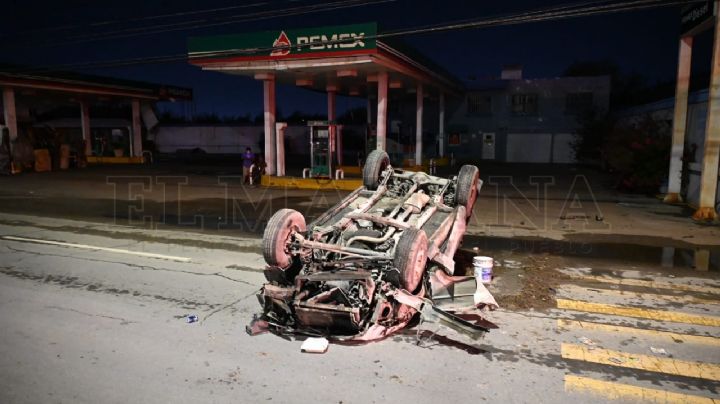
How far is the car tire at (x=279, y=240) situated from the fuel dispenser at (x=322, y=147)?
1352 cm

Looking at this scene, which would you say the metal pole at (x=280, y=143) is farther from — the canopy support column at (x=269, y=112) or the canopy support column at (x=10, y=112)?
the canopy support column at (x=10, y=112)

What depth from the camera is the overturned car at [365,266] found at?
5.13 meters

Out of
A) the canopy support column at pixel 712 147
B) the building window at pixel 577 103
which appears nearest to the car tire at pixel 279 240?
the canopy support column at pixel 712 147

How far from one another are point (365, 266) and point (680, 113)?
44.5 feet

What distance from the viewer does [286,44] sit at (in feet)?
57.2

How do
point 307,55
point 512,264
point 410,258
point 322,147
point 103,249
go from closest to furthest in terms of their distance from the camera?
point 410,258, point 512,264, point 103,249, point 307,55, point 322,147

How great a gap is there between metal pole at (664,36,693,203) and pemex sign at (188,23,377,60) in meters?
9.36

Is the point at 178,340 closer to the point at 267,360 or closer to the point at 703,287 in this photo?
the point at 267,360

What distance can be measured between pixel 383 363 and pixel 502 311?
2090mm

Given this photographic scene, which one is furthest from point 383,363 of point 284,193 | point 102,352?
point 284,193

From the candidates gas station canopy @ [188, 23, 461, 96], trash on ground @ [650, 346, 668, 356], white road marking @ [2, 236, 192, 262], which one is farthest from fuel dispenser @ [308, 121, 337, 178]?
trash on ground @ [650, 346, 668, 356]

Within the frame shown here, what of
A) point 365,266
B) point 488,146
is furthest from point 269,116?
point 488,146

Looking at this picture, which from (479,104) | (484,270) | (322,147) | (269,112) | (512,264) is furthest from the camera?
(479,104)

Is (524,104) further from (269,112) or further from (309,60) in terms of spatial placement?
(309,60)
